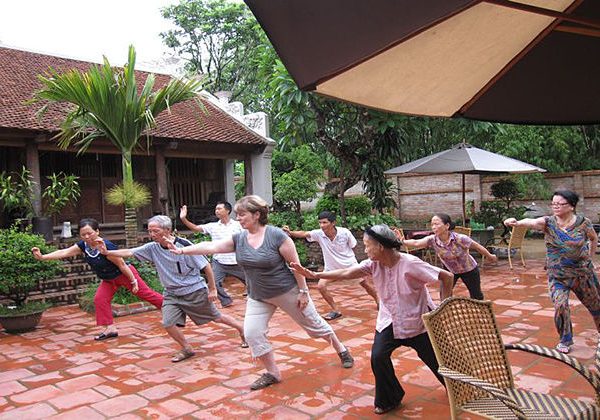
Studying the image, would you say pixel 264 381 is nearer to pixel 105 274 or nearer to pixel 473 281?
pixel 473 281

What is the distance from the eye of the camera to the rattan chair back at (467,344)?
115 inches

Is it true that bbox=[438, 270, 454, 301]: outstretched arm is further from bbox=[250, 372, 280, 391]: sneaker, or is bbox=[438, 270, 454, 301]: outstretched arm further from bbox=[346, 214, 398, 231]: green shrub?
bbox=[346, 214, 398, 231]: green shrub

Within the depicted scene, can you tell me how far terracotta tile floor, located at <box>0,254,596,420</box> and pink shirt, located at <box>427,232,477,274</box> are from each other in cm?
87

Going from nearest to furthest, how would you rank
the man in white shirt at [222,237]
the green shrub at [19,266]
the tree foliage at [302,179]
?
the green shrub at [19,266]
the man in white shirt at [222,237]
the tree foliage at [302,179]

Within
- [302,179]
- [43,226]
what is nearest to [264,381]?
[43,226]

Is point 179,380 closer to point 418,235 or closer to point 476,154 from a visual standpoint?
point 418,235

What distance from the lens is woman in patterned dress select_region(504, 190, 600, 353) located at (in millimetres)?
4797

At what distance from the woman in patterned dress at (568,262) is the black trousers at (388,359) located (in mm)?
1816

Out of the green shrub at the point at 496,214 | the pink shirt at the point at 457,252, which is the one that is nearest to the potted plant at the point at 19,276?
the pink shirt at the point at 457,252

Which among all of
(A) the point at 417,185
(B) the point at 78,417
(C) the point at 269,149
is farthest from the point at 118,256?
(A) the point at 417,185

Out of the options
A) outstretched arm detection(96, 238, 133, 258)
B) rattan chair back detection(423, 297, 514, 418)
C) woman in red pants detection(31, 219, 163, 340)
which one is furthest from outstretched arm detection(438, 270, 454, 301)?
woman in red pants detection(31, 219, 163, 340)

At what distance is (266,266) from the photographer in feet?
14.2

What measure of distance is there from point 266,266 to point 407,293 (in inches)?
48.1

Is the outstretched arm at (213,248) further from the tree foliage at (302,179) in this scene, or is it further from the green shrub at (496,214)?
the green shrub at (496,214)
